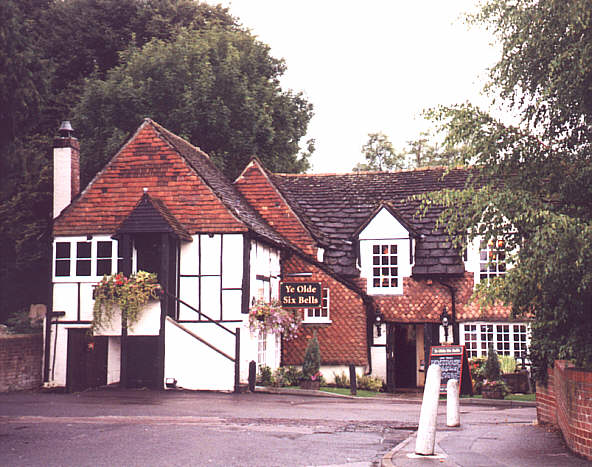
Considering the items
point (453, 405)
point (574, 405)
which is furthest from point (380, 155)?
point (574, 405)

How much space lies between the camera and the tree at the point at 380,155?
176 feet

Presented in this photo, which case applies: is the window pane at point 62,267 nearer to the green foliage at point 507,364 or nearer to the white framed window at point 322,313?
the white framed window at point 322,313

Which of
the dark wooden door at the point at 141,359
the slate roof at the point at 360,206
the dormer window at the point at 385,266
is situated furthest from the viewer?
the dormer window at the point at 385,266

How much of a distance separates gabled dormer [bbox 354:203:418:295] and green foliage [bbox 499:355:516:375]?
176 inches

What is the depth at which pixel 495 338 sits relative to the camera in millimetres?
26844

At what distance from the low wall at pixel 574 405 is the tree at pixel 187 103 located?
24.6m

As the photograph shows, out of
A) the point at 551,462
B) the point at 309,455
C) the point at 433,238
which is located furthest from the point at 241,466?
the point at 433,238

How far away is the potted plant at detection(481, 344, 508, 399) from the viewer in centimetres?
2295

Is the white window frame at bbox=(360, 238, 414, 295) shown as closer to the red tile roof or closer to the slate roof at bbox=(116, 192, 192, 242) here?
the red tile roof

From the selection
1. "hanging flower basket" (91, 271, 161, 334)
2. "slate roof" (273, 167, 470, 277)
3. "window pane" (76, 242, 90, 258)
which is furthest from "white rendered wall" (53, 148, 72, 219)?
"slate roof" (273, 167, 470, 277)

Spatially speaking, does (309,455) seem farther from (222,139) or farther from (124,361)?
(222,139)

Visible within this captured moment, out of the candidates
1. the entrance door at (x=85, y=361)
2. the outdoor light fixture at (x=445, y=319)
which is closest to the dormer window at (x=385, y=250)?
the outdoor light fixture at (x=445, y=319)

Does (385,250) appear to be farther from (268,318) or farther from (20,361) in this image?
(20,361)

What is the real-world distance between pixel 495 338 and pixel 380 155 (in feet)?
93.8
